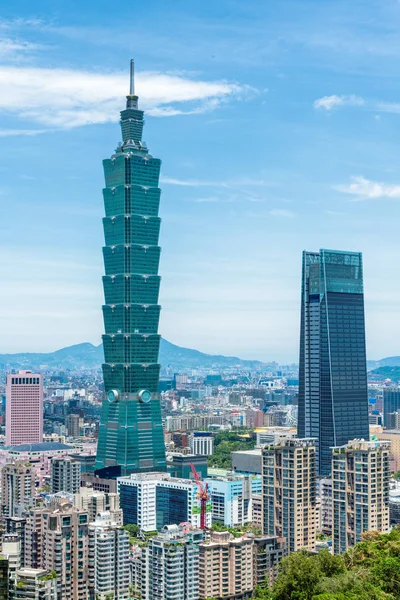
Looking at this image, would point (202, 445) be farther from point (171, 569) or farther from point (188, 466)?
point (171, 569)

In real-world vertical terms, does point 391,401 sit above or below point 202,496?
above

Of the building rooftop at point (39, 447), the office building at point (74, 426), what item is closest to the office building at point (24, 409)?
the office building at point (74, 426)

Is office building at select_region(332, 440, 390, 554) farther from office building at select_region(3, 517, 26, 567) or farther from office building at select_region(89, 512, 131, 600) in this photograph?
office building at select_region(3, 517, 26, 567)

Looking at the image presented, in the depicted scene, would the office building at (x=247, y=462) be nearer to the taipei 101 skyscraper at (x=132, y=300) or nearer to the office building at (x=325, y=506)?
the taipei 101 skyscraper at (x=132, y=300)

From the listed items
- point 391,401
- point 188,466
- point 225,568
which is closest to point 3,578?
point 225,568

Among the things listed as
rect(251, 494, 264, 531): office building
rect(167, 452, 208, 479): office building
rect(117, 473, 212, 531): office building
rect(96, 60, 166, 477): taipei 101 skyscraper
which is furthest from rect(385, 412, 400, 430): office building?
rect(117, 473, 212, 531): office building

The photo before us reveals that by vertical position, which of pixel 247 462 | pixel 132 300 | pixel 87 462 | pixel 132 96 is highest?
pixel 132 96
